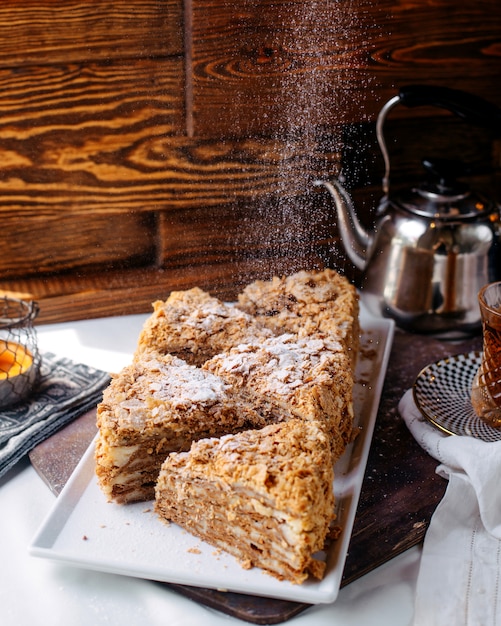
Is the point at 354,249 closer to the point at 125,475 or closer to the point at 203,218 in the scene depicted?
the point at 203,218

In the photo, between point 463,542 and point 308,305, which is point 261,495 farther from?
point 308,305

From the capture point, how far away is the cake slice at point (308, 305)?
167 cm

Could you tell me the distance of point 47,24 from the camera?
72.1 inches

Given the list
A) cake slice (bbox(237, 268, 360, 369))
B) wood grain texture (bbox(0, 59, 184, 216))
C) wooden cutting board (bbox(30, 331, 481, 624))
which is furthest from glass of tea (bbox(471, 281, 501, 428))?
wood grain texture (bbox(0, 59, 184, 216))

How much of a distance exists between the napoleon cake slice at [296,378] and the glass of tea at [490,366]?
27 centimetres

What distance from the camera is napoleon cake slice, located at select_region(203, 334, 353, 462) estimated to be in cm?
143

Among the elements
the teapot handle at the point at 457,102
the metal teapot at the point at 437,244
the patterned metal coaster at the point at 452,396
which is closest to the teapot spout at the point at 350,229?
the metal teapot at the point at 437,244

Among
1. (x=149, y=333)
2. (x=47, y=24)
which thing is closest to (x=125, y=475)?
(x=149, y=333)

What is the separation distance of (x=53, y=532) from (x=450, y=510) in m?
0.66

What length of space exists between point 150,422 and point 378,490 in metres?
0.43

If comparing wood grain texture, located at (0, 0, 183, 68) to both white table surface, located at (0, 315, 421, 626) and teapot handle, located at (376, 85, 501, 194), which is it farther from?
white table surface, located at (0, 315, 421, 626)

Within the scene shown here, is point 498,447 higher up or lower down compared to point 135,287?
higher up

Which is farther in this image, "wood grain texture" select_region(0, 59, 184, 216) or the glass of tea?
"wood grain texture" select_region(0, 59, 184, 216)

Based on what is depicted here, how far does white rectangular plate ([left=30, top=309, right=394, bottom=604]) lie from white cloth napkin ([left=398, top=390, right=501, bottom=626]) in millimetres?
140
